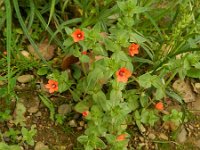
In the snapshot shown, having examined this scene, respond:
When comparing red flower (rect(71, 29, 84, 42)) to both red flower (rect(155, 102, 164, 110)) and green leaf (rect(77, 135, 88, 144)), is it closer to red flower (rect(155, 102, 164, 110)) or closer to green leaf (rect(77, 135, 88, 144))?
green leaf (rect(77, 135, 88, 144))

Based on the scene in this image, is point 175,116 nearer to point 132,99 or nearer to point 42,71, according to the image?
point 132,99

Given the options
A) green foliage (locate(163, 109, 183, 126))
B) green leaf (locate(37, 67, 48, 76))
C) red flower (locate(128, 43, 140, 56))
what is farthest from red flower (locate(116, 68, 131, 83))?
green leaf (locate(37, 67, 48, 76))

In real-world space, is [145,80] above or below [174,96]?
above

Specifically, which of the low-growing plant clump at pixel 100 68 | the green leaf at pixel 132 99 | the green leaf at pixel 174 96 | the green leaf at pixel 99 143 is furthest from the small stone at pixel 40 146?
the green leaf at pixel 174 96

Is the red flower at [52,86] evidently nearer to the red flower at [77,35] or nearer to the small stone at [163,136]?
the red flower at [77,35]

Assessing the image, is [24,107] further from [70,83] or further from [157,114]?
[157,114]

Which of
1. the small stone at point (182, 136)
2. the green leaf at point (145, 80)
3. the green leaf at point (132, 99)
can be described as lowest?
the small stone at point (182, 136)

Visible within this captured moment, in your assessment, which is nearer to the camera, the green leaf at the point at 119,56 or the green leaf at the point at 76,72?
the green leaf at the point at 119,56

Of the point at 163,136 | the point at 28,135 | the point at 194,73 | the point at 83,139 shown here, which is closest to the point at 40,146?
the point at 28,135

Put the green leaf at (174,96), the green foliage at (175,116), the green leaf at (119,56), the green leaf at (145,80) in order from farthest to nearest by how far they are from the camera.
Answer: the green leaf at (174,96) < the green foliage at (175,116) < the green leaf at (145,80) < the green leaf at (119,56)
